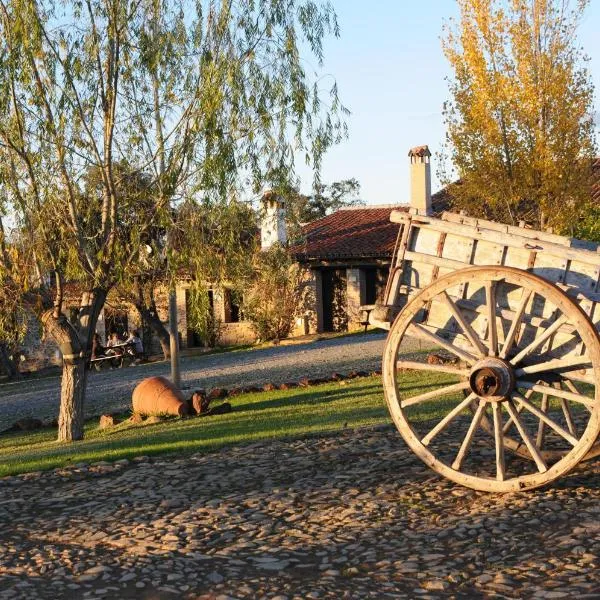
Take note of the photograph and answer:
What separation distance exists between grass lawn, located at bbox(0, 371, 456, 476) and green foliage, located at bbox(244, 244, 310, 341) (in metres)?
17.5

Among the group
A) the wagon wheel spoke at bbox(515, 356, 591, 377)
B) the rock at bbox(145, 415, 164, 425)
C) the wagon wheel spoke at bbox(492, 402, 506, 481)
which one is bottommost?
the rock at bbox(145, 415, 164, 425)

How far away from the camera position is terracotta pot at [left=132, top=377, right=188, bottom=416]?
15398 mm

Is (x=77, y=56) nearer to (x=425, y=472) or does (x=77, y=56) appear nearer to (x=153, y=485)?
(x=153, y=485)

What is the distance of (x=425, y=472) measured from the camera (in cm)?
850

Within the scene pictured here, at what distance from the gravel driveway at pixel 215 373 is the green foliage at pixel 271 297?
557 cm

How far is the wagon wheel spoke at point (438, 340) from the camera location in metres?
7.57

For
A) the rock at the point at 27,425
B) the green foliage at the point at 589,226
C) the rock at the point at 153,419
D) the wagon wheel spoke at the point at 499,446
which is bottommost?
the rock at the point at 27,425

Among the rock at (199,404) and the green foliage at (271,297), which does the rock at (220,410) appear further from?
the green foliage at (271,297)

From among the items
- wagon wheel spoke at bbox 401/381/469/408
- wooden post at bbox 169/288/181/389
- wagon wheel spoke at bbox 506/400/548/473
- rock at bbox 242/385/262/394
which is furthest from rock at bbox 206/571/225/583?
rock at bbox 242/385/262/394

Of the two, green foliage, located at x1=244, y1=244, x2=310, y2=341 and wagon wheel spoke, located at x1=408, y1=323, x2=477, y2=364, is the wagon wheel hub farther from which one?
green foliage, located at x1=244, y1=244, x2=310, y2=341

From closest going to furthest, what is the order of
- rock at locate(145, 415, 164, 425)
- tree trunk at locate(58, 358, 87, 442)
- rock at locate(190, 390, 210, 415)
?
tree trunk at locate(58, 358, 87, 442), rock at locate(145, 415, 164, 425), rock at locate(190, 390, 210, 415)

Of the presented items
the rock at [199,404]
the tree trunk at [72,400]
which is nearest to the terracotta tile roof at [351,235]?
the rock at [199,404]

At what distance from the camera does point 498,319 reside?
7633 millimetres

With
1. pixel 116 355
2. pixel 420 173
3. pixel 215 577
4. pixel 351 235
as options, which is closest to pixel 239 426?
pixel 215 577
